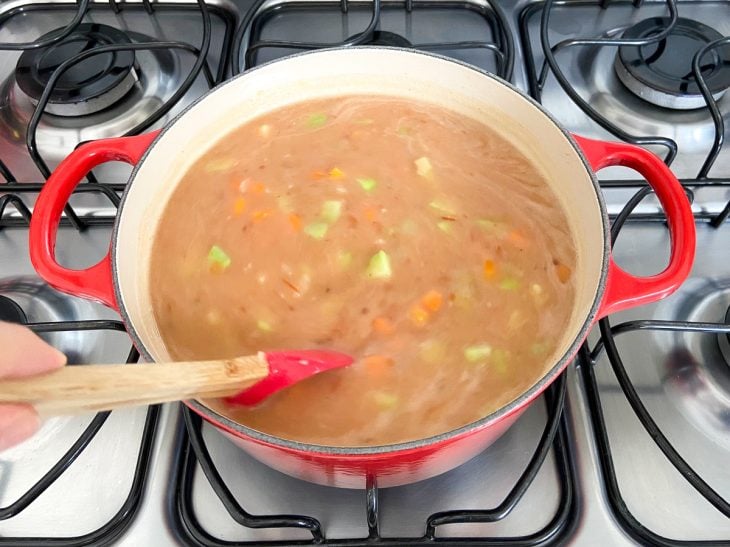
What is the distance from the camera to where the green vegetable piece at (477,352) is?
0.75 m

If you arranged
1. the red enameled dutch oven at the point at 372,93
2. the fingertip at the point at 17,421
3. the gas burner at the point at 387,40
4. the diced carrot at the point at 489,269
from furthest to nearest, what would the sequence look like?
1. the gas burner at the point at 387,40
2. the diced carrot at the point at 489,269
3. the red enameled dutch oven at the point at 372,93
4. the fingertip at the point at 17,421

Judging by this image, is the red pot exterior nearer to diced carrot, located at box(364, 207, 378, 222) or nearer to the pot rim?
the pot rim

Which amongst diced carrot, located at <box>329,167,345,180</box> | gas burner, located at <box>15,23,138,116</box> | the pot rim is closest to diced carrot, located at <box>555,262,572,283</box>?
the pot rim

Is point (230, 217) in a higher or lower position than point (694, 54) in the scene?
lower

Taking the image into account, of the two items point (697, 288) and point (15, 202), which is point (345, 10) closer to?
point (15, 202)

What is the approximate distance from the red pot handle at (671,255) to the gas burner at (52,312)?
624mm

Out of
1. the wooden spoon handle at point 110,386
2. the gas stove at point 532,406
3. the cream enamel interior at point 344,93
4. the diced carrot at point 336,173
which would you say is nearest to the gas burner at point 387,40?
the gas stove at point 532,406

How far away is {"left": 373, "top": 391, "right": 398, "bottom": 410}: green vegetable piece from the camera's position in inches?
28.1

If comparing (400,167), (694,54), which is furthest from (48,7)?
(694,54)

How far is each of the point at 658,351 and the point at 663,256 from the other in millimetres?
153

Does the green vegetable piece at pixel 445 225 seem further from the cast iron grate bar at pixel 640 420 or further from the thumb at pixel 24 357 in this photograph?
the thumb at pixel 24 357

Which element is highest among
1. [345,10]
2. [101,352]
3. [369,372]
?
[345,10]

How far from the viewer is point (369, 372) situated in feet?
2.43

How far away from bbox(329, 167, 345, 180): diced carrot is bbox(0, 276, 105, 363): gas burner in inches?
14.3
